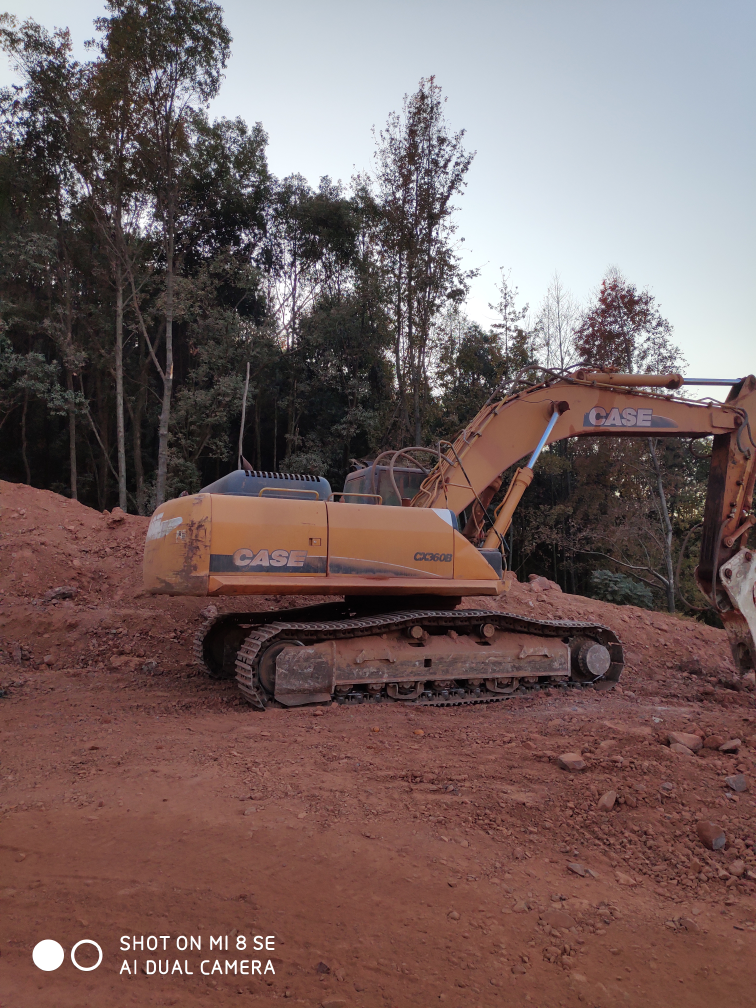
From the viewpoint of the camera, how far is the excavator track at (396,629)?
236 inches

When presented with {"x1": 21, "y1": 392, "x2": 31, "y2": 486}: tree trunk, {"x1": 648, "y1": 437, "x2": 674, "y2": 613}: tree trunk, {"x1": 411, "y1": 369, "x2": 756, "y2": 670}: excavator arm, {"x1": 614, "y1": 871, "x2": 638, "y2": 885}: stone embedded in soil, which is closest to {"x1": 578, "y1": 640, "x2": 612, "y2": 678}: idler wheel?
{"x1": 411, "y1": 369, "x2": 756, "y2": 670}: excavator arm

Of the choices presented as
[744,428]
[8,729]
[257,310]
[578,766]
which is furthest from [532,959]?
[257,310]

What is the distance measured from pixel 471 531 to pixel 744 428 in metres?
3.33

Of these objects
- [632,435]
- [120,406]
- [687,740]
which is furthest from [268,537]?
[120,406]

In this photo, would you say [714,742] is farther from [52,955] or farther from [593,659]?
[52,955]

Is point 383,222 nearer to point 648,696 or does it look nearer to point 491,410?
point 491,410

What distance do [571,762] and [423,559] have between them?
2.55 metres

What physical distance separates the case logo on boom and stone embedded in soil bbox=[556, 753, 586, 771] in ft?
14.3

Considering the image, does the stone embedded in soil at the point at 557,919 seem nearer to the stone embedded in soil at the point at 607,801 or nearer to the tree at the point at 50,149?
the stone embedded in soil at the point at 607,801

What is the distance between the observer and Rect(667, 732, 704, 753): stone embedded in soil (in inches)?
184

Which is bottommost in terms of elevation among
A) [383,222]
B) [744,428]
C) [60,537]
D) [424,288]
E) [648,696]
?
[648,696]

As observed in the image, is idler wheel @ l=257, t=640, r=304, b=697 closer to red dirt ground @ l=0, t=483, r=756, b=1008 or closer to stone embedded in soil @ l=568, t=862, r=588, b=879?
red dirt ground @ l=0, t=483, r=756, b=1008

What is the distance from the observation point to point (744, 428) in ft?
25.7

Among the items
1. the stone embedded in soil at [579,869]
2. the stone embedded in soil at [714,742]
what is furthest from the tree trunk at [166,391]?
the stone embedded in soil at [579,869]
